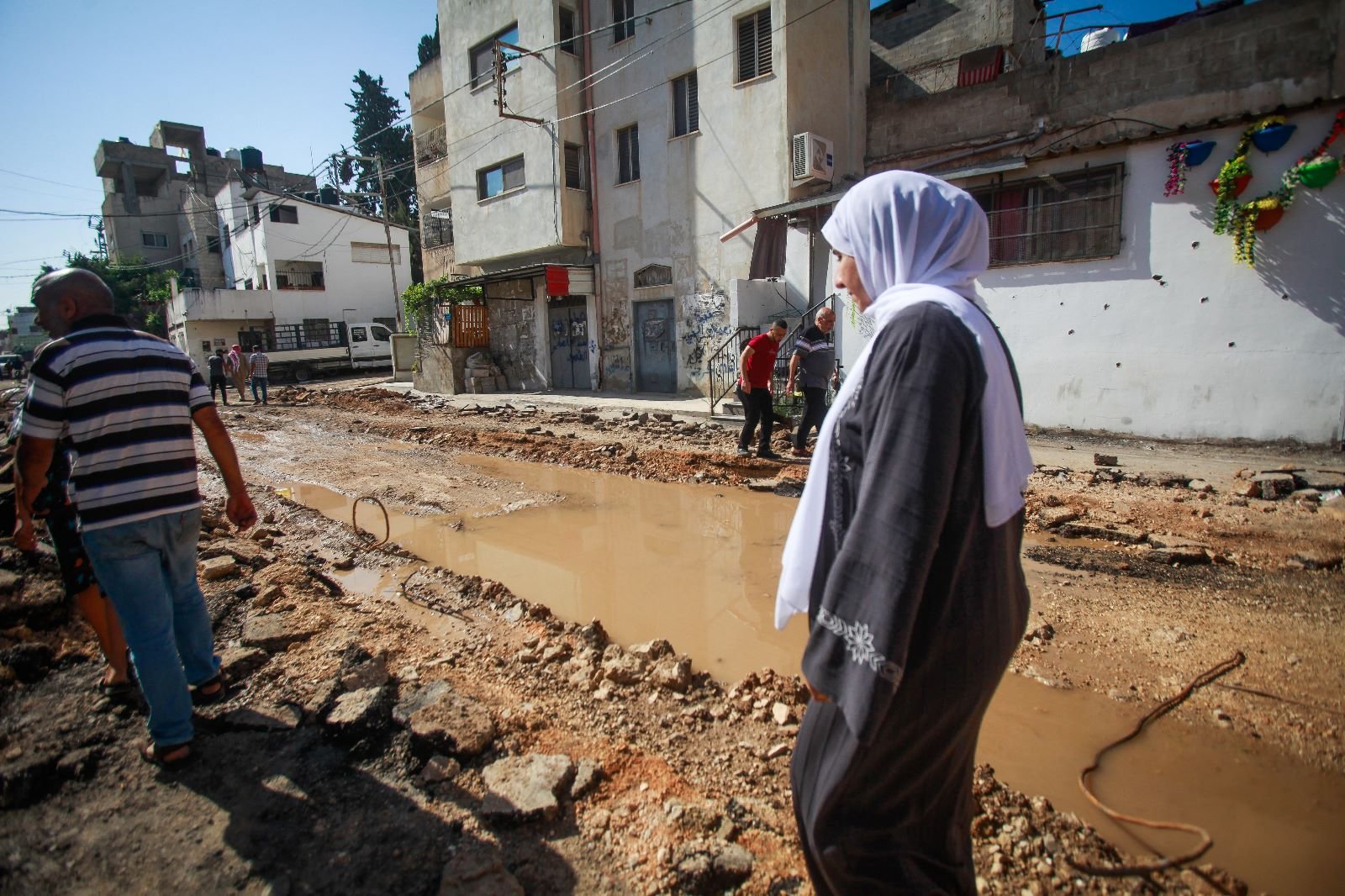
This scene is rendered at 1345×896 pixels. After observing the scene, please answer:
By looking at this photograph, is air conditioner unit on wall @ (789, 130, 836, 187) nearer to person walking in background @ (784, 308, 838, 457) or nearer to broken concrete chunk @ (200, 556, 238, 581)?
person walking in background @ (784, 308, 838, 457)

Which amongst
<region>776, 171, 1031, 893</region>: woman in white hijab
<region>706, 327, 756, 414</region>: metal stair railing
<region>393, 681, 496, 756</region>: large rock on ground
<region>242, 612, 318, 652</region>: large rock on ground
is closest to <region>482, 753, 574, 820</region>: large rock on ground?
<region>393, 681, 496, 756</region>: large rock on ground

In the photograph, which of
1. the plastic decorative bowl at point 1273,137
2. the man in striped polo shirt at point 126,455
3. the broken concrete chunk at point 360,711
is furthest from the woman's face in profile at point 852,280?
the plastic decorative bowl at point 1273,137

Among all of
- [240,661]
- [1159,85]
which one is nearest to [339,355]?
[240,661]

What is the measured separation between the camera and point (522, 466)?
8039 mm

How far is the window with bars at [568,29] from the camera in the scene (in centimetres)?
1577

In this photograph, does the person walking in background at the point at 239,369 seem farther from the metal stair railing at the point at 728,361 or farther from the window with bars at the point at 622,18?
the window with bars at the point at 622,18

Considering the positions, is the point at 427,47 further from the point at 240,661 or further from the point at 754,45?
the point at 240,661

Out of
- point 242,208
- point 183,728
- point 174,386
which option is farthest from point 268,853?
point 242,208

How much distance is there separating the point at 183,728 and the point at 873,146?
14.1 m

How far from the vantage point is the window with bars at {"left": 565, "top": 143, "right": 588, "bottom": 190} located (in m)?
16.1

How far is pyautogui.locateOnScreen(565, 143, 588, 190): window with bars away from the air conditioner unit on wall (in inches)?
243

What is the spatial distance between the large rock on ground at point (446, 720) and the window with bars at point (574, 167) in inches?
605

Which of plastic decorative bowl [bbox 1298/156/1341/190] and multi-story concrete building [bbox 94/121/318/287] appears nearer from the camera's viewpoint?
plastic decorative bowl [bbox 1298/156/1341/190]

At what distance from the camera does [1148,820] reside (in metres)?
2.16
